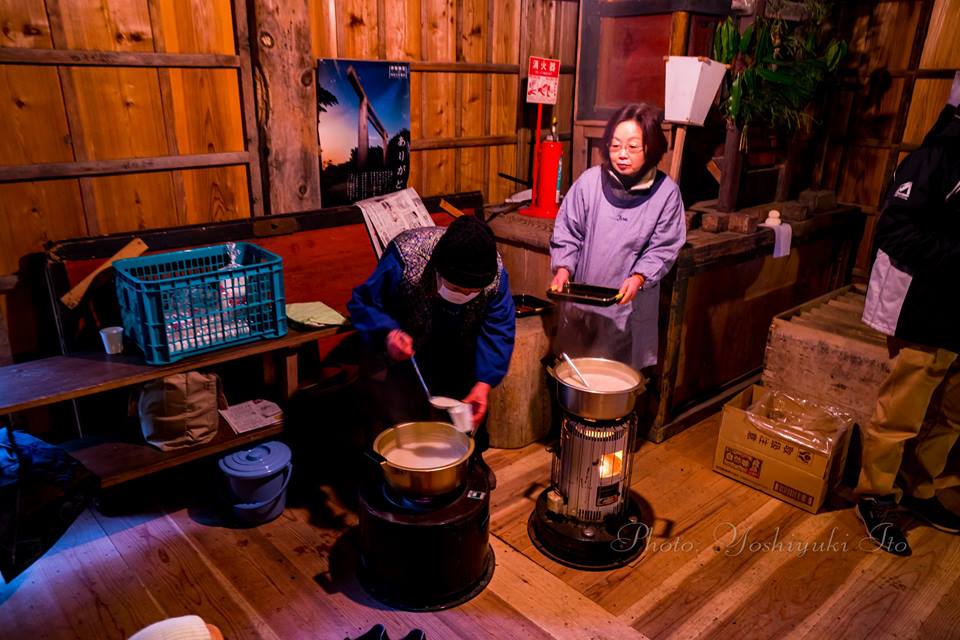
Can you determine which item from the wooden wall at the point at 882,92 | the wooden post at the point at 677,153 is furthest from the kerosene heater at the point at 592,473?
the wooden wall at the point at 882,92

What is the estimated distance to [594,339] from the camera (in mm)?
4000

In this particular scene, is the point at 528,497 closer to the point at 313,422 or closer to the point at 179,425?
the point at 313,422

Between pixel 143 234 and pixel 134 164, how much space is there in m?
0.37

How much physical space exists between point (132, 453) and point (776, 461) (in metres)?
3.39

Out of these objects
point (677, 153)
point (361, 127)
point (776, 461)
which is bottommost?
point (776, 461)

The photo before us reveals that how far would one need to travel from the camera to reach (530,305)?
4.52 m

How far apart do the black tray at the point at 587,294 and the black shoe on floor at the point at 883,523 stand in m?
1.76

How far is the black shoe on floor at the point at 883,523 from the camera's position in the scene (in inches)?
135

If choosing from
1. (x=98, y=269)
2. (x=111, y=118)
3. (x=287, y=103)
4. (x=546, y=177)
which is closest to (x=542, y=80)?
(x=546, y=177)

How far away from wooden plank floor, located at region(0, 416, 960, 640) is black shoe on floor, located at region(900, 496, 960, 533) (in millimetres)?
80

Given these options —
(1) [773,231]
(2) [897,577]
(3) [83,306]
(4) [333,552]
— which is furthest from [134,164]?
(2) [897,577]

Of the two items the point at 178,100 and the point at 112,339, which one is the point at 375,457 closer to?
the point at 112,339

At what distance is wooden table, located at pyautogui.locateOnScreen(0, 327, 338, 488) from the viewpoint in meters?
2.91

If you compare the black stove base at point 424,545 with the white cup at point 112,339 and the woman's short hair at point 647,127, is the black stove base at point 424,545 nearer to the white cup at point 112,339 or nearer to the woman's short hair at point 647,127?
the white cup at point 112,339
